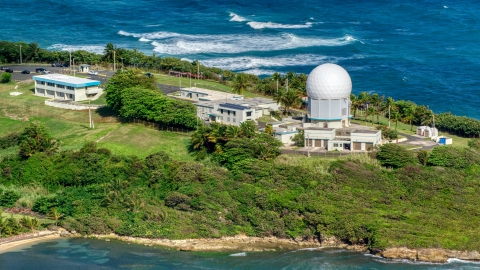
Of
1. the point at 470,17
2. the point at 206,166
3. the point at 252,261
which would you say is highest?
the point at 470,17

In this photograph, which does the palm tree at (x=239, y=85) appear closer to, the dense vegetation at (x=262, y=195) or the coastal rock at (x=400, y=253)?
the dense vegetation at (x=262, y=195)

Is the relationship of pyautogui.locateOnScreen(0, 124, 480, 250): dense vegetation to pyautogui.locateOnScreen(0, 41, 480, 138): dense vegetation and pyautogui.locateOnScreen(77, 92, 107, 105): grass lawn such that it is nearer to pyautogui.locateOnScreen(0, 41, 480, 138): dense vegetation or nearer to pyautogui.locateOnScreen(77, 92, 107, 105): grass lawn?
pyautogui.locateOnScreen(0, 41, 480, 138): dense vegetation

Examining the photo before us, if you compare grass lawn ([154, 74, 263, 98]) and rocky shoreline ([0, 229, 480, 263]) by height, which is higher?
grass lawn ([154, 74, 263, 98])

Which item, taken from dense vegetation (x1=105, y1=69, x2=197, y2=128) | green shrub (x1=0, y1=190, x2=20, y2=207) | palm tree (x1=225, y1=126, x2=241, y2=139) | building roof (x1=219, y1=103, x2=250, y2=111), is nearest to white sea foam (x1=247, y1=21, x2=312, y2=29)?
dense vegetation (x1=105, y1=69, x2=197, y2=128)

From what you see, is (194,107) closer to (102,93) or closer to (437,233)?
(102,93)

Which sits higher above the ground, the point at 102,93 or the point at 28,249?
the point at 102,93

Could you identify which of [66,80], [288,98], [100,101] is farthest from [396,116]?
[66,80]

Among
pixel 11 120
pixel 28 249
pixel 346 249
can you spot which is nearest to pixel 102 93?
pixel 11 120
